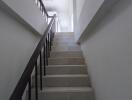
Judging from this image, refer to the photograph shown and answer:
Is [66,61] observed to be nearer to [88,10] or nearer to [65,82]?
[65,82]

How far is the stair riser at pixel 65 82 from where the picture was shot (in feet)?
8.75

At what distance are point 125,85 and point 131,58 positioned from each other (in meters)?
0.23

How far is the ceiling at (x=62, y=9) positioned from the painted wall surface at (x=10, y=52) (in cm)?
515

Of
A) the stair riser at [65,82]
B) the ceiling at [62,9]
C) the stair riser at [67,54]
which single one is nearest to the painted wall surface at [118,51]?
the stair riser at [65,82]

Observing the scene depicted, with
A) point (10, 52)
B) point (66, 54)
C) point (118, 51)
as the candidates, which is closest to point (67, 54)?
point (66, 54)

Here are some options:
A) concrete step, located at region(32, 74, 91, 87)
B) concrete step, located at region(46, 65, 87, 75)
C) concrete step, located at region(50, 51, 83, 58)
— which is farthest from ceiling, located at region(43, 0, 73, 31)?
concrete step, located at region(32, 74, 91, 87)

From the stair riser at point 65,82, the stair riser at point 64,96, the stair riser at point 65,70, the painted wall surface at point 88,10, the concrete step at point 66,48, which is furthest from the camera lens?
the concrete step at point 66,48

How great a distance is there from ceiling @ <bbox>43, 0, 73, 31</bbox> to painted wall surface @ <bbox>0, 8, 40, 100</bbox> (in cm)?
515

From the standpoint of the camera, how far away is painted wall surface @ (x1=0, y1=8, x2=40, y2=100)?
5.56 feet

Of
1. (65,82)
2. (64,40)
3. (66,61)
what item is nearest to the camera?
(65,82)

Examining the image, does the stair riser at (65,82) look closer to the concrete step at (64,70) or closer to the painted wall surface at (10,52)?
the concrete step at (64,70)

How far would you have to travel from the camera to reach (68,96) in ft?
7.62

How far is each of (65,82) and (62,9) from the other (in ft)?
21.9

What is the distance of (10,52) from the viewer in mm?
1901
